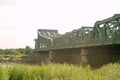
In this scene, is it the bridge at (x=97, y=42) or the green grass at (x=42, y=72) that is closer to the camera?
the green grass at (x=42, y=72)

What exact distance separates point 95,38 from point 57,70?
91.3 ft

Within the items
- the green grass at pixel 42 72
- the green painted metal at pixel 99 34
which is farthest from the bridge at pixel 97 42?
the green grass at pixel 42 72

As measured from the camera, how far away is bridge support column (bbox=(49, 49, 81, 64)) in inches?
2964

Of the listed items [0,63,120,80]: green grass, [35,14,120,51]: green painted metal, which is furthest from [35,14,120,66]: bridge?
[0,63,120,80]: green grass

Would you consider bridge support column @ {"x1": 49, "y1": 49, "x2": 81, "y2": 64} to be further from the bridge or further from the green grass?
the green grass

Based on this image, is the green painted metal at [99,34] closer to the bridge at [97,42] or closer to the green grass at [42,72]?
the bridge at [97,42]

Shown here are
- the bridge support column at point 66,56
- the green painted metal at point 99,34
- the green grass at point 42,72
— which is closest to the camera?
the green grass at point 42,72

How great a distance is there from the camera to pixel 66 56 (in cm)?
8475

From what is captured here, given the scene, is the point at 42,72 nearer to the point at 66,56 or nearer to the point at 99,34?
the point at 99,34

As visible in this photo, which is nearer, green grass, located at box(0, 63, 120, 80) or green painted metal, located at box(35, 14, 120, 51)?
green grass, located at box(0, 63, 120, 80)

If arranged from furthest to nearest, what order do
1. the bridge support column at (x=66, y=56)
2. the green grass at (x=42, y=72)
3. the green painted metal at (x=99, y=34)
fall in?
the bridge support column at (x=66, y=56) → the green painted metal at (x=99, y=34) → the green grass at (x=42, y=72)

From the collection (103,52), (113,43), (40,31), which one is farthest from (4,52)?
(113,43)

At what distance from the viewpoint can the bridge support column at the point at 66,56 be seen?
75.3m

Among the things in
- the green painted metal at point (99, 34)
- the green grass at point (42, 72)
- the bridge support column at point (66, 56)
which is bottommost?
the green grass at point (42, 72)
